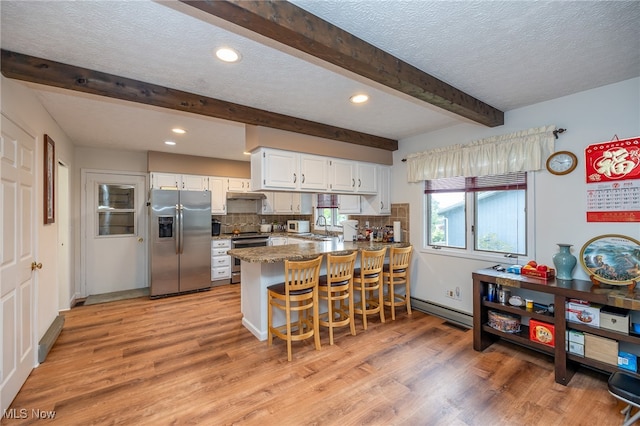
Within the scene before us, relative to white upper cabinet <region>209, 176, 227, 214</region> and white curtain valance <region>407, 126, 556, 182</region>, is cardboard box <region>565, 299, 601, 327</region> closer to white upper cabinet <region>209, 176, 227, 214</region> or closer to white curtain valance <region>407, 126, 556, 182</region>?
white curtain valance <region>407, 126, 556, 182</region>

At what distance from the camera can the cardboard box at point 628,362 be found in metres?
2.16

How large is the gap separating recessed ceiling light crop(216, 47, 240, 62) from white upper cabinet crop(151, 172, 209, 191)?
370 cm

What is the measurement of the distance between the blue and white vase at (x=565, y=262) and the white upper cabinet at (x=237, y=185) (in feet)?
16.4

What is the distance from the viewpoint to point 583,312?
2.34 metres

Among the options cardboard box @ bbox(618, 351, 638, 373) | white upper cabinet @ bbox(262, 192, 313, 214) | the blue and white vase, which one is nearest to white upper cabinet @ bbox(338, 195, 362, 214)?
white upper cabinet @ bbox(262, 192, 313, 214)

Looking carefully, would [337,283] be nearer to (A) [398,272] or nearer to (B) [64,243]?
(A) [398,272]

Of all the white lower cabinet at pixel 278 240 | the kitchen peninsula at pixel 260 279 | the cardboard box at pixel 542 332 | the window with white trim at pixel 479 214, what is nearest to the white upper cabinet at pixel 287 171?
the kitchen peninsula at pixel 260 279

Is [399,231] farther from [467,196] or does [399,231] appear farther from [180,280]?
[180,280]

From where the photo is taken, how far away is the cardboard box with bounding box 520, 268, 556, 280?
2.62 metres

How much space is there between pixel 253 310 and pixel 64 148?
10.9 ft

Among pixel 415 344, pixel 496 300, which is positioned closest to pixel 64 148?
pixel 415 344

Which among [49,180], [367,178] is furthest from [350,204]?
[49,180]

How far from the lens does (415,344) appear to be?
3008 mm

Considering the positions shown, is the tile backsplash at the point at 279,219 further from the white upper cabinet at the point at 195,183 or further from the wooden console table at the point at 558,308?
the wooden console table at the point at 558,308
